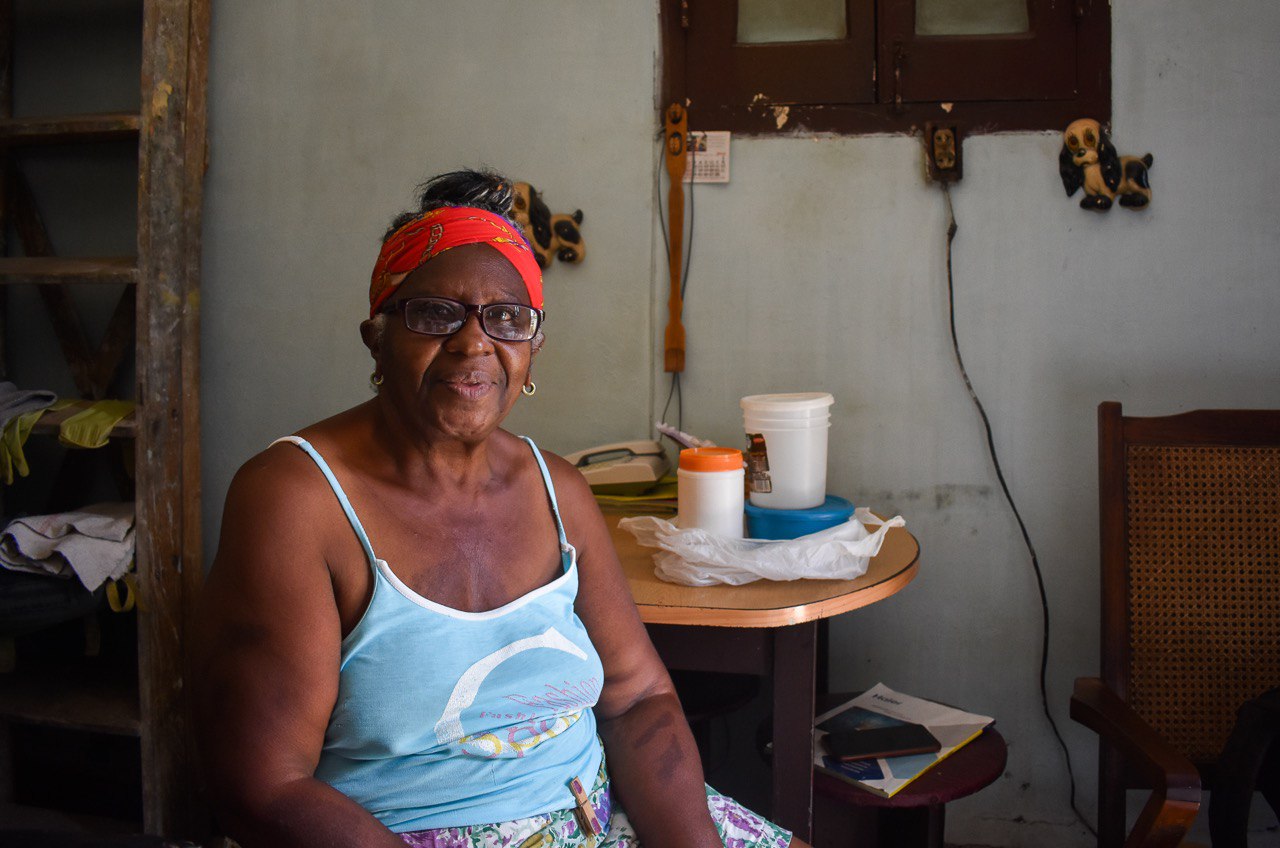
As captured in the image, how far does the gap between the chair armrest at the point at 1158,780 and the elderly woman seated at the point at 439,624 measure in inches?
23.6

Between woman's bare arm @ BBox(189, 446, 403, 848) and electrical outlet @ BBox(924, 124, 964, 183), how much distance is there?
1.87 metres

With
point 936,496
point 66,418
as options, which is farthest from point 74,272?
point 936,496

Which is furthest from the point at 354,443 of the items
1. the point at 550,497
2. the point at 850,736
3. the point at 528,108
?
the point at 528,108

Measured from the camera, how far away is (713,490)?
189 centimetres

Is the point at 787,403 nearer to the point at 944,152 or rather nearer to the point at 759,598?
the point at 759,598

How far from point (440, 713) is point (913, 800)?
96 centimetres

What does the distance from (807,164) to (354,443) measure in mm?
1636

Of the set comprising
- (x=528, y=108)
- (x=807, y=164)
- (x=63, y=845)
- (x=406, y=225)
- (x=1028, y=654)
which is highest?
(x=528, y=108)

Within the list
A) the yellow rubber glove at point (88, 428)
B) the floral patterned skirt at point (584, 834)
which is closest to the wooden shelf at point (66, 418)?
the yellow rubber glove at point (88, 428)

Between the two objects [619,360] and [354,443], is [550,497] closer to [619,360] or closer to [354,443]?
[354,443]

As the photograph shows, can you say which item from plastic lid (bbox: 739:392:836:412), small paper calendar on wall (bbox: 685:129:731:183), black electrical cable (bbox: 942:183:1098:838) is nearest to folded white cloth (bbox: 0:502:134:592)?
plastic lid (bbox: 739:392:836:412)

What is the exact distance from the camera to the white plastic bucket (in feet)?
6.59

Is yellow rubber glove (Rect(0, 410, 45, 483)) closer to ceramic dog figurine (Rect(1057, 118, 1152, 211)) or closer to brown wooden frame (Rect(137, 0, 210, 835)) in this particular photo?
brown wooden frame (Rect(137, 0, 210, 835))

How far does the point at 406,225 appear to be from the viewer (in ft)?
4.49
